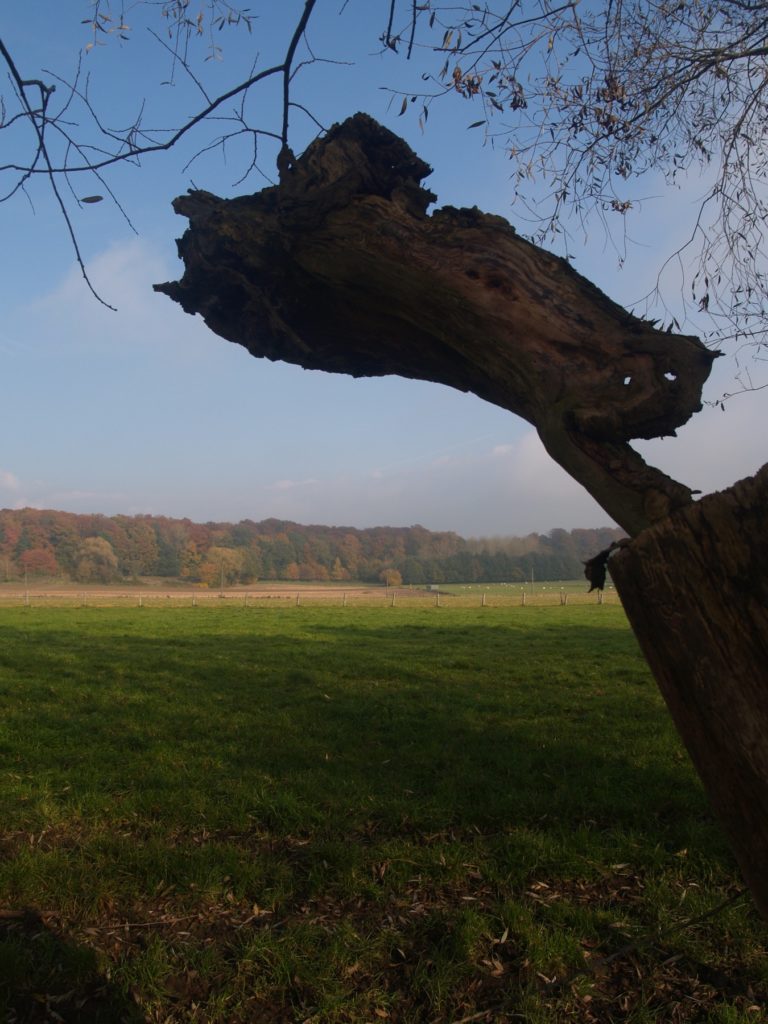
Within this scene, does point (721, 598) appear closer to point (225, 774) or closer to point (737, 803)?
point (737, 803)

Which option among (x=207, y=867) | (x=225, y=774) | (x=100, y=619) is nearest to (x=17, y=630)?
(x=100, y=619)

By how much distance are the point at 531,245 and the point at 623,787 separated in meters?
4.88

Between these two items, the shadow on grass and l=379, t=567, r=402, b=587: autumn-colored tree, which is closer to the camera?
the shadow on grass

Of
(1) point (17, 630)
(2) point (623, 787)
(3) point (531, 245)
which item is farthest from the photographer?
(1) point (17, 630)

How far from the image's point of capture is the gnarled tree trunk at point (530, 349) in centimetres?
179

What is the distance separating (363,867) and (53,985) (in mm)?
1946

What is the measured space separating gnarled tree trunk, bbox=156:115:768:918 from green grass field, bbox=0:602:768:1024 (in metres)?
2.09

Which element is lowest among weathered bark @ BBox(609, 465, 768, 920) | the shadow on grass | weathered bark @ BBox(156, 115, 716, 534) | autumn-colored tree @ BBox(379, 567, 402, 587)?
autumn-colored tree @ BBox(379, 567, 402, 587)

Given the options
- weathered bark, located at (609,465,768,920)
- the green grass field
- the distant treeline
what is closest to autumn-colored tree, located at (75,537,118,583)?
the distant treeline

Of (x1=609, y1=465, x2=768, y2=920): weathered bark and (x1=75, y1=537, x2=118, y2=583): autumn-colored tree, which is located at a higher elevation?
(x1=609, y1=465, x2=768, y2=920): weathered bark

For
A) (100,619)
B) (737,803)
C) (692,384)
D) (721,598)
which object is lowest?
(100,619)

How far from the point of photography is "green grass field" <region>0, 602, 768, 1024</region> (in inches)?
139

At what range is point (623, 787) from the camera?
6.34 m

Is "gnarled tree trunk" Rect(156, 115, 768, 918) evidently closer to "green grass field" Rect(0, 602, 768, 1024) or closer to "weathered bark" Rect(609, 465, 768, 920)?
"weathered bark" Rect(609, 465, 768, 920)
